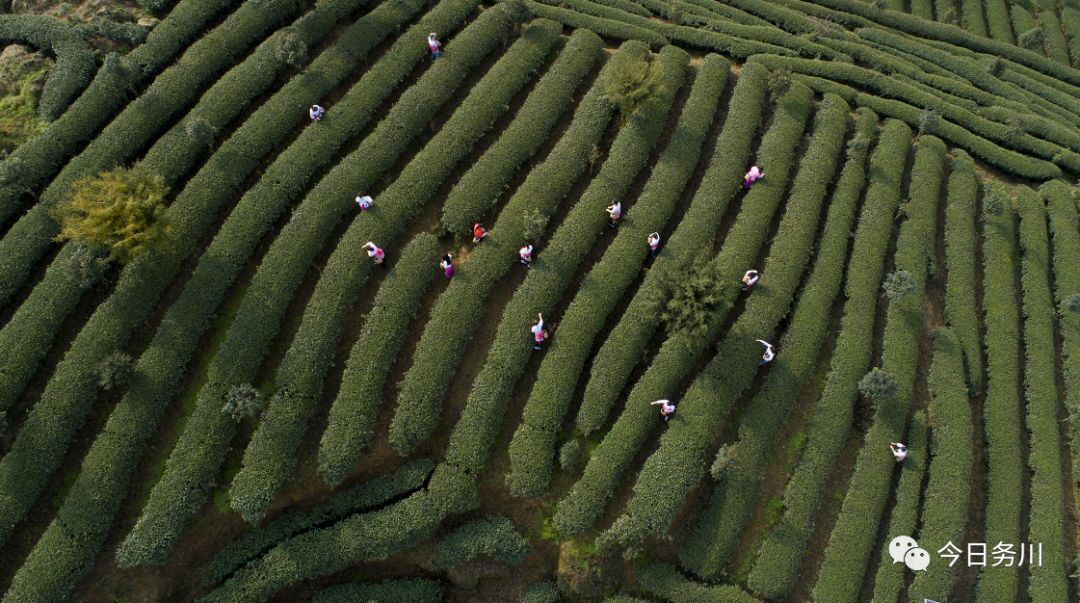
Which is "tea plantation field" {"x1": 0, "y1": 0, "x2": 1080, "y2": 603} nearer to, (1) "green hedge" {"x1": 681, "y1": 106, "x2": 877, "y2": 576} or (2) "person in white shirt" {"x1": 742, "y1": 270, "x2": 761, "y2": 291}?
(1) "green hedge" {"x1": 681, "y1": 106, "x2": 877, "y2": 576}

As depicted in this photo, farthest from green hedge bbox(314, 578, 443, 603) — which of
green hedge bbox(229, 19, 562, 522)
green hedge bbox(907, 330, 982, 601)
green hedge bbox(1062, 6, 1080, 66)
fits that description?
green hedge bbox(1062, 6, 1080, 66)

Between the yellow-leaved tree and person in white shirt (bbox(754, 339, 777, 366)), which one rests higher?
person in white shirt (bbox(754, 339, 777, 366))

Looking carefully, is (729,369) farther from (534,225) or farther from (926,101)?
(926,101)

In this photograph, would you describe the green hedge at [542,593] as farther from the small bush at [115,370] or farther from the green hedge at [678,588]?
the small bush at [115,370]

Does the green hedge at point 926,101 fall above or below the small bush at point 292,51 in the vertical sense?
above

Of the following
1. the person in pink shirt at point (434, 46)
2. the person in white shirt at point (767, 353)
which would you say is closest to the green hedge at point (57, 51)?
the person in pink shirt at point (434, 46)

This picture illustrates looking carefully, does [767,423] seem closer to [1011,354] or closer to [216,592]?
[1011,354]
